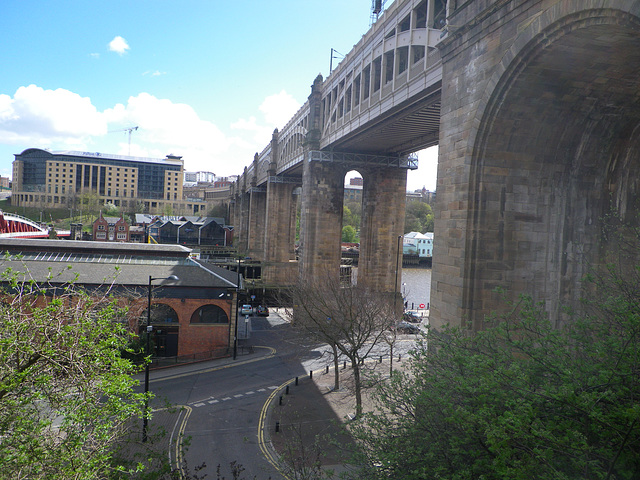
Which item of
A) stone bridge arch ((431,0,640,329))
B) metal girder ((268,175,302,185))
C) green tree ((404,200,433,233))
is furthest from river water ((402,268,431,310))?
stone bridge arch ((431,0,640,329))

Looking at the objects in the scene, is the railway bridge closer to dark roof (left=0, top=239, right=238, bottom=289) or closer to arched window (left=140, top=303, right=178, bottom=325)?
dark roof (left=0, top=239, right=238, bottom=289)

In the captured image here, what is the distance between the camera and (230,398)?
21156 millimetres

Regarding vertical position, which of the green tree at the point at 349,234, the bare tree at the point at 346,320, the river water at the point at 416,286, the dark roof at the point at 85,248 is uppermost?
the green tree at the point at 349,234

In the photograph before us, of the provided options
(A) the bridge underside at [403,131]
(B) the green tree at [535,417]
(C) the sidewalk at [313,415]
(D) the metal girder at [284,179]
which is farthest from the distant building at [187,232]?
(B) the green tree at [535,417]

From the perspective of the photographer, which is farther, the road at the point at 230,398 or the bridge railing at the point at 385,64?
the bridge railing at the point at 385,64

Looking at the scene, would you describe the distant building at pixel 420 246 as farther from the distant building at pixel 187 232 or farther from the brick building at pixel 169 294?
the brick building at pixel 169 294

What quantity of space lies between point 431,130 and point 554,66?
18.1 meters

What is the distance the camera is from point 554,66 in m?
10.7

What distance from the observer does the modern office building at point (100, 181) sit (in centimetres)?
13800

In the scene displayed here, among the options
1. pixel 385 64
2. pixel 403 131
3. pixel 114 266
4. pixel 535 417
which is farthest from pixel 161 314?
pixel 535 417

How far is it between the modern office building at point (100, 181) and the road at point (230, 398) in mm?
115311

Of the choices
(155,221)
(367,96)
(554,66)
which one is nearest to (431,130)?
(367,96)

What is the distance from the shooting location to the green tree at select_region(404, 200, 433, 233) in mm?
110000

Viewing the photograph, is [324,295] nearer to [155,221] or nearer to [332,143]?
[332,143]
